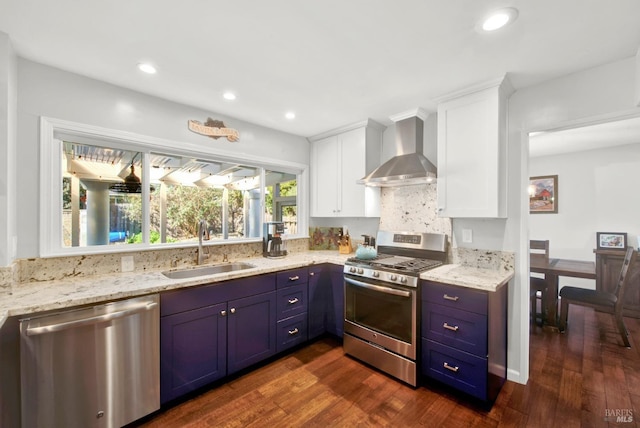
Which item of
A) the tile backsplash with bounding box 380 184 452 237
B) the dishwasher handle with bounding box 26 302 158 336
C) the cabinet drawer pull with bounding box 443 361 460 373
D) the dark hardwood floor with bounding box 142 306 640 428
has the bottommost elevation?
the dark hardwood floor with bounding box 142 306 640 428

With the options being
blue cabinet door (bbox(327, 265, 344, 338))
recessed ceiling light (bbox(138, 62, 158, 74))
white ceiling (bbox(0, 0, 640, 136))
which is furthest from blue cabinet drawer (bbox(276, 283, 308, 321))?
recessed ceiling light (bbox(138, 62, 158, 74))

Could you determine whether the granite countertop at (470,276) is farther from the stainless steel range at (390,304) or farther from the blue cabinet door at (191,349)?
the blue cabinet door at (191,349)

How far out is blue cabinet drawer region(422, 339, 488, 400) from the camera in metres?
1.98

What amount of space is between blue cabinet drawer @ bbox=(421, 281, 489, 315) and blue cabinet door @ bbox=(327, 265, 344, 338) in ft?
3.13

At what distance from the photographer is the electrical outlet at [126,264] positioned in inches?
91.6

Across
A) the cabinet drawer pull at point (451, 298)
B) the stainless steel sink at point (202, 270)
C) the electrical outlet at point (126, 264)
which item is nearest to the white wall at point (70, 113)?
the electrical outlet at point (126, 264)

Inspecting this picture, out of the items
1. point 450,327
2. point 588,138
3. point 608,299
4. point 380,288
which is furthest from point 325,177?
point 588,138

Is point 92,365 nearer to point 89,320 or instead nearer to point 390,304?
point 89,320

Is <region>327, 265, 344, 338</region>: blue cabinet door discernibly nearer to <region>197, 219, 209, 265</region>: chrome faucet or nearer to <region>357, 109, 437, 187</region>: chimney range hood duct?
<region>357, 109, 437, 187</region>: chimney range hood duct

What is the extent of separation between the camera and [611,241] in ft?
13.7

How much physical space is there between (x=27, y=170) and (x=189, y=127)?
4.03ft

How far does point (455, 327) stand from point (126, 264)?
8.93 ft

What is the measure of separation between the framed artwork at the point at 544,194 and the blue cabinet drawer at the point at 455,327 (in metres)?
4.06

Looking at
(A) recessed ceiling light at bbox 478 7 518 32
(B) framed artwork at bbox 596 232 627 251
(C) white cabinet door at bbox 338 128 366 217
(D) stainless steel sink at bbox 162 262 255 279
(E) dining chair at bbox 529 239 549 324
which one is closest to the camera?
(A) recessed ceiling light at bbox 478 7 518 32
